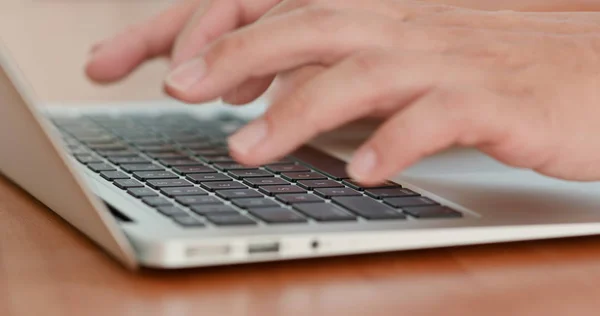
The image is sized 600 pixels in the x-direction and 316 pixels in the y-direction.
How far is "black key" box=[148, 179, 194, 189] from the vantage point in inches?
21.0

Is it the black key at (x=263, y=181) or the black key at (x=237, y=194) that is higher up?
the black key at (x=263, y=181)

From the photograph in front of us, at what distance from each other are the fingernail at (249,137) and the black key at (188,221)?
0.06 meters

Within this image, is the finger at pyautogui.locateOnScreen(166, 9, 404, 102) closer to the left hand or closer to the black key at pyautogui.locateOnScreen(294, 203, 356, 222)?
the left hand

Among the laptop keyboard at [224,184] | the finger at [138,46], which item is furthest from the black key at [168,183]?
the finger at [138,46]

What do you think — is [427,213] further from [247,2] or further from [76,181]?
[247,2]

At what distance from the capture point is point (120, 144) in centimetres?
74

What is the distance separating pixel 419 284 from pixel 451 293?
0.02 meters

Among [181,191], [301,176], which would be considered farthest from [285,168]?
[181,191]

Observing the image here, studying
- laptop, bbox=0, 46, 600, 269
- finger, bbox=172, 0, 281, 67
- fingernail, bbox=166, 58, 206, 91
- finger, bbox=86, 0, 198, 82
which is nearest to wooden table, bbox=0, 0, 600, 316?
laptop, bbox=0, 46, 600, 269

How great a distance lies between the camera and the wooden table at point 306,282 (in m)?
0.38

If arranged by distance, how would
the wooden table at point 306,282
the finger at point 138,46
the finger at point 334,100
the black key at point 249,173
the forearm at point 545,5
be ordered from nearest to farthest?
the wooden table at point 306,282 → the finger at point 334,100 → the black key at point 249,173 → the forearm at point 545,5 → the finger at point 138,46

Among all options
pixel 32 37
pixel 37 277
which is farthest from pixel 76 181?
pixel 32 37

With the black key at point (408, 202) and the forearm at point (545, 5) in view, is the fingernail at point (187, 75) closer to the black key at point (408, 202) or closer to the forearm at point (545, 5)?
the black key at point (408, 202)

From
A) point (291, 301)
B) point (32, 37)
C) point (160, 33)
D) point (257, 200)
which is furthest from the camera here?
point (32, 37)
